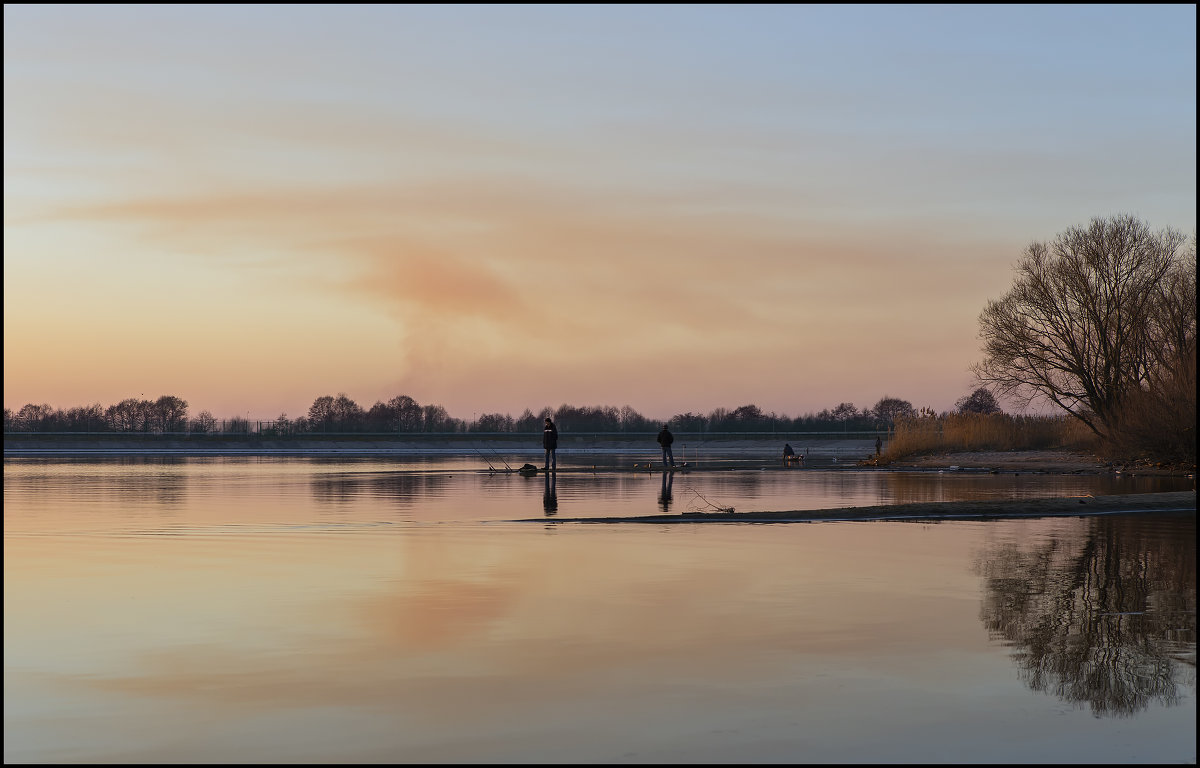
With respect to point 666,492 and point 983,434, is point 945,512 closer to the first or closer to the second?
point 666,492

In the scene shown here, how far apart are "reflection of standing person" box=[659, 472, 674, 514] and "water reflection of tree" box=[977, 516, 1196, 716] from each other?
9312mm

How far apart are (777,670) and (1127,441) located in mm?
42029

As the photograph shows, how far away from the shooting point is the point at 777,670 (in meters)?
8.80

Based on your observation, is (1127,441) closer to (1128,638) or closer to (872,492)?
(872,492)

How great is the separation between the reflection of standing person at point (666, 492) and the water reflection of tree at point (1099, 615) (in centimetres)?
931

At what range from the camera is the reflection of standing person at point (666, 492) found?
26344mm

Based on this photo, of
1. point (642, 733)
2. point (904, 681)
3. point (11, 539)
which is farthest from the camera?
point (11, 539)

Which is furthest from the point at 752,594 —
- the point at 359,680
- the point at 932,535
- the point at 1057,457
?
the point at 1057,457

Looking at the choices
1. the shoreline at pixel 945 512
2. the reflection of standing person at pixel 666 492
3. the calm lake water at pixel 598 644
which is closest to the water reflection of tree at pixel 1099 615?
the calm lake water at pixel 598 644

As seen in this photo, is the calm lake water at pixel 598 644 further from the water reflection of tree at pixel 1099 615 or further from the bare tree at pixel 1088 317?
the bare tree at pixel 1088 317

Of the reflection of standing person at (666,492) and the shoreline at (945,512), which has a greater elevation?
the shoreline at (945,512)

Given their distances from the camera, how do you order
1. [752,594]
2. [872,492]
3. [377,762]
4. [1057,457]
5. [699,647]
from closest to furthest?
[377,762]
[699,647]
[752,594]
[872,492]
[1057,457]

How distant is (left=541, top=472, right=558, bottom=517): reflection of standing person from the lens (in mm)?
24781

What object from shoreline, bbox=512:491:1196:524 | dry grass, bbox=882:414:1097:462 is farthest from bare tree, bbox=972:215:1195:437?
shoreline, bbox=512:491:1196:524
